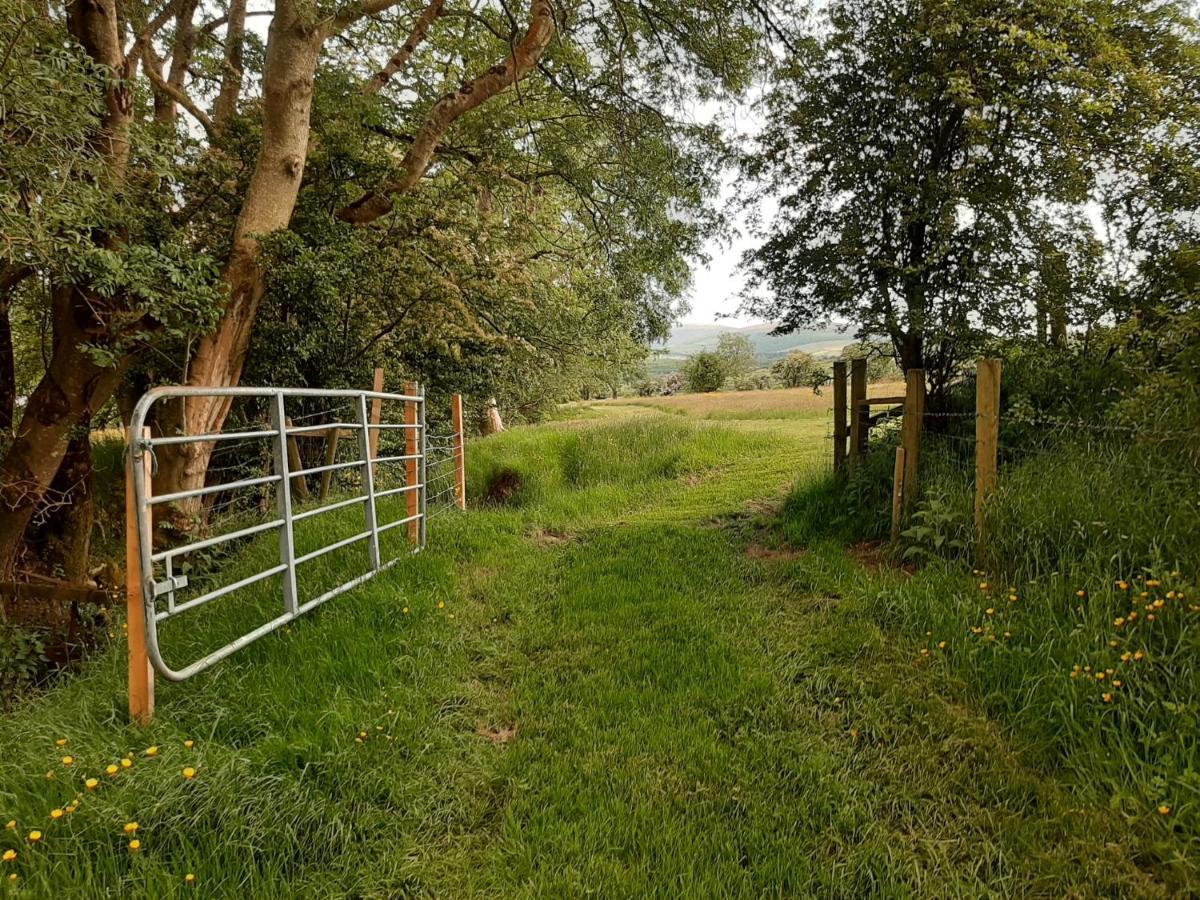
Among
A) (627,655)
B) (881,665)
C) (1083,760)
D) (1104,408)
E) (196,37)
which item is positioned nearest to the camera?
(1083,760)

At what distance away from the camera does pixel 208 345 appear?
605cm

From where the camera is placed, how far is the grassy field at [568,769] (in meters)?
1.93

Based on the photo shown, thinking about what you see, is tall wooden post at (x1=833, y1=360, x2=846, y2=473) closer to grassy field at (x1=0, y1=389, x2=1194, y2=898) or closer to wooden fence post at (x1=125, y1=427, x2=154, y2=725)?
grassy field at (x1=0, y1=389, x2=1194, y2=898)

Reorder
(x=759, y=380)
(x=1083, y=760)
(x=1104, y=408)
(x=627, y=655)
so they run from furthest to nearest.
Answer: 1. (x=759, y=380)
2. (x=1104, y=408)
3. (x=627, y=655)
4. (x=1083, y=760)

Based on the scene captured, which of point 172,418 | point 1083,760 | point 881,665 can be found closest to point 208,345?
point 172,418

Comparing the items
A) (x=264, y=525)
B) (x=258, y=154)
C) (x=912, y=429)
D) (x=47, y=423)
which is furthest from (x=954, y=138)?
(x=47, y=423)

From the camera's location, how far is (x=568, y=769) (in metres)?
2.54

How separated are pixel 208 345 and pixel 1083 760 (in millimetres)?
7608

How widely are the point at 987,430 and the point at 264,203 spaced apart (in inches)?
281

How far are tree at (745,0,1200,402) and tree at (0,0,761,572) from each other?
1.54 meters

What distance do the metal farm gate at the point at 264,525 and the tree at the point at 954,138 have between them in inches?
179

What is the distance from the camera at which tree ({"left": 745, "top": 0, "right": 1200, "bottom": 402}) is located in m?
4.29

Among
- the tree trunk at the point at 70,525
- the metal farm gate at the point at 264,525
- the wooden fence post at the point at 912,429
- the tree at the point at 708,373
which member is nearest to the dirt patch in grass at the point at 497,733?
the metal farm gate at the point at 264,525

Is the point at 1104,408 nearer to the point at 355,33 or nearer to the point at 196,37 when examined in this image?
the point at 355,33
